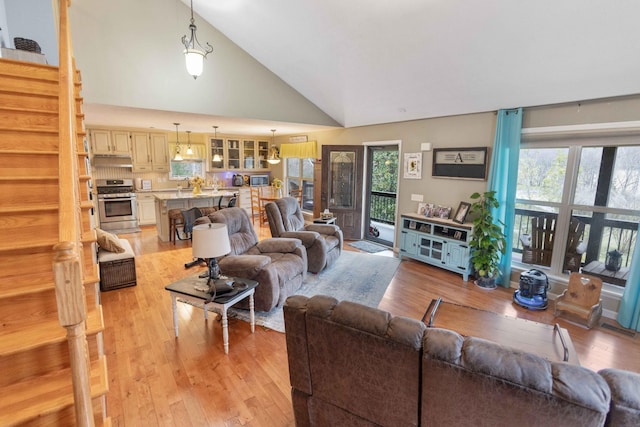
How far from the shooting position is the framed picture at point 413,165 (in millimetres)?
5230

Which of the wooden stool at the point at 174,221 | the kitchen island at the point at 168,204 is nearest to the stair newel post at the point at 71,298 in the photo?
the wooden stool at the point at 174,221

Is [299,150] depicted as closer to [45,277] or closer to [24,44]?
[24,44]

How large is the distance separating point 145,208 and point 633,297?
29.6ft

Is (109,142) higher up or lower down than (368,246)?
higher up

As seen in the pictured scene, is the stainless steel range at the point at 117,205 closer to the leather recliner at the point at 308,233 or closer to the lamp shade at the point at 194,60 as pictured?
the leather recliner at the point at 308,233

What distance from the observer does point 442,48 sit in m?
3.39

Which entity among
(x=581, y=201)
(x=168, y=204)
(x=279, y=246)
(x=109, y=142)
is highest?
(x=109, y=142)

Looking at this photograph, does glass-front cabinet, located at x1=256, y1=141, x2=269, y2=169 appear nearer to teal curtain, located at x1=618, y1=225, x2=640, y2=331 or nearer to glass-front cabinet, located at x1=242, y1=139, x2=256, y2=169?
glass-front cabinet, located at x1=242, y1=139, x2=256, y2=169

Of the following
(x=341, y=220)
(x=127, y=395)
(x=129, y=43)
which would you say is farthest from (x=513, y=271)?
(x=129, y=43)

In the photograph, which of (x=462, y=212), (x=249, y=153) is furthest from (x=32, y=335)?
(x=249, y=153)

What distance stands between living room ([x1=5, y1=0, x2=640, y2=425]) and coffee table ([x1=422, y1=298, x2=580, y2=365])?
0.69 metres

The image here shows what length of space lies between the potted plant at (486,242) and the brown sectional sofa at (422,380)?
10.2 feet

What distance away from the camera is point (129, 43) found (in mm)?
3990

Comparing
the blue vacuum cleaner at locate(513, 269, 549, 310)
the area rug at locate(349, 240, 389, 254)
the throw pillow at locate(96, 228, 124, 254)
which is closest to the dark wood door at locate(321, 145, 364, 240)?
the area rug at locate(349, 240, 389, 254)
